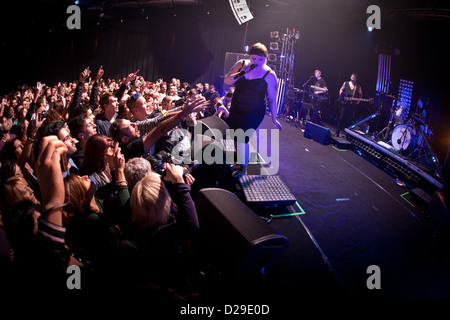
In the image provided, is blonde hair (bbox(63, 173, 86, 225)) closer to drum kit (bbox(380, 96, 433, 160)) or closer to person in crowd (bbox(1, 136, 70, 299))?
person in crowd (bbox(1, 136, 70, 299))

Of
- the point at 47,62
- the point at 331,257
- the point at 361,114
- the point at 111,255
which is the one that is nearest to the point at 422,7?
the point at 361,114

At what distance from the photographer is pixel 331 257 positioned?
230 cm

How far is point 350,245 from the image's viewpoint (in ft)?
8.20

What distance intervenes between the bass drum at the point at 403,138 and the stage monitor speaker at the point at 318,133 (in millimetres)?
1225

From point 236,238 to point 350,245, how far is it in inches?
56.9

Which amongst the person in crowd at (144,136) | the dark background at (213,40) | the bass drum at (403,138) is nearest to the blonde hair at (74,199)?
the person in crowd at (144,136)

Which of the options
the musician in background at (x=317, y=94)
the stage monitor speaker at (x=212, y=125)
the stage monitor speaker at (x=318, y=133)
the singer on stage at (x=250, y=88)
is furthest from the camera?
the musician in background at (x=317, y=94)

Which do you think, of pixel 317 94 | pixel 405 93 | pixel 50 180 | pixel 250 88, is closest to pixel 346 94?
pixel 317 94

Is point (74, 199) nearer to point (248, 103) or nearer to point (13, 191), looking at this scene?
point (13, 191)

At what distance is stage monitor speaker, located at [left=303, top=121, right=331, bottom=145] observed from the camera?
5535 mm

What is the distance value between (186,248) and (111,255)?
675mm

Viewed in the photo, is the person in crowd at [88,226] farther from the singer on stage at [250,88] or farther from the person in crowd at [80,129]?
the singer on stage at [250,88]

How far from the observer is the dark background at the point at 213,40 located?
211 inches
